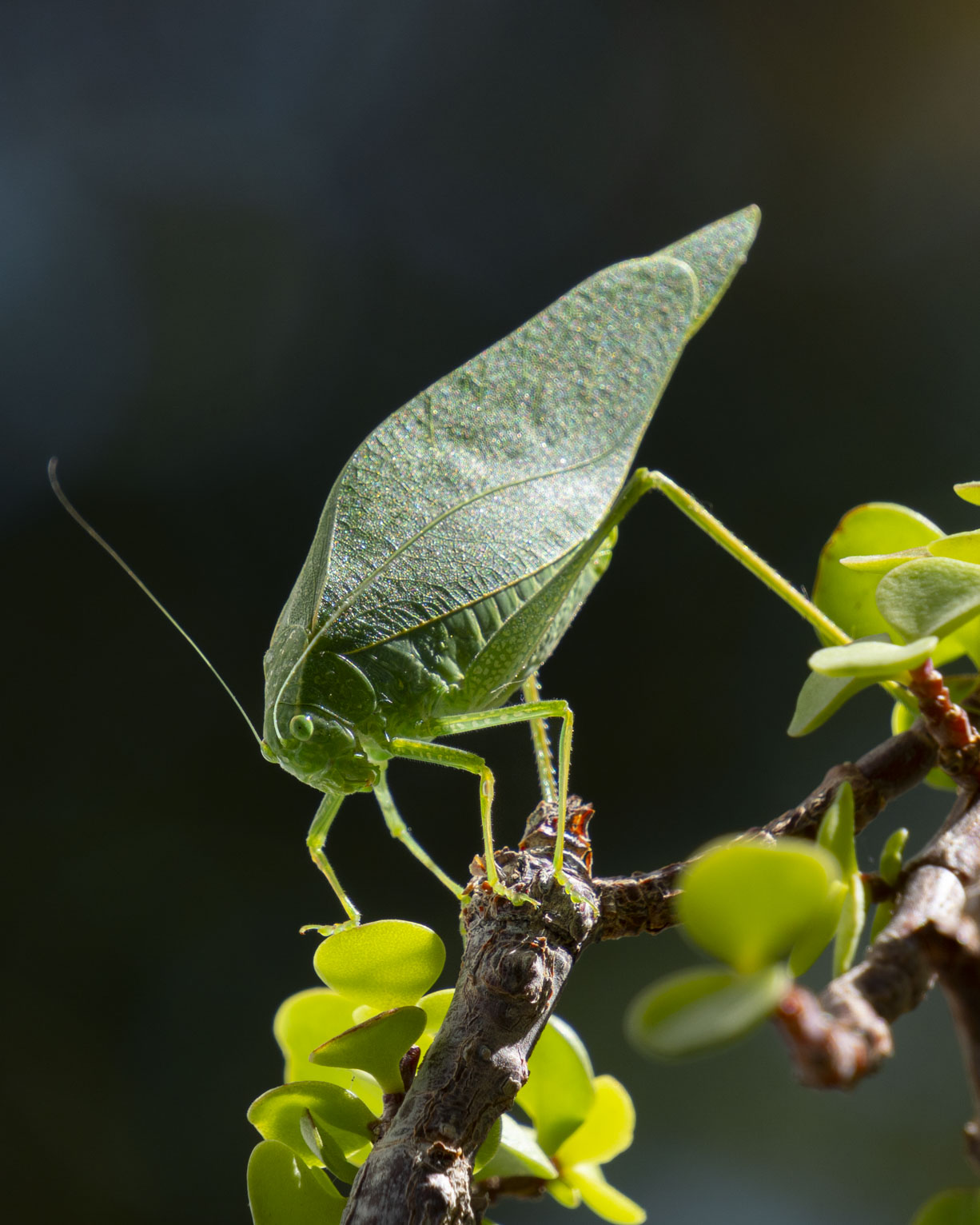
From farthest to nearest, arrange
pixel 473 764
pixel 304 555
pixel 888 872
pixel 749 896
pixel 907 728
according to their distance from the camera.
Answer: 1. pixel 304 555
2. pixel 473 764
3. pixel 907 728
4. pixel 888 872
5. pixel 749 896

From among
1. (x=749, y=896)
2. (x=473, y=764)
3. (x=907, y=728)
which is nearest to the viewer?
(x=749, y=896)

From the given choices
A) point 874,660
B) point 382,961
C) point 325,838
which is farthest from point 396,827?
point 874,660

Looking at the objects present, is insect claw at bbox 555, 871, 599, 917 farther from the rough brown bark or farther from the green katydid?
the green katydid

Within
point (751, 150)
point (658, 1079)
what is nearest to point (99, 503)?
point (658, 1079)

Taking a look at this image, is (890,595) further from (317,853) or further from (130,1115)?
(130,1115)

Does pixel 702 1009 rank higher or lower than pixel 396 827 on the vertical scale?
higher

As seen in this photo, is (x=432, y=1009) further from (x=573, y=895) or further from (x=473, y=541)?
(x=473, y=541)

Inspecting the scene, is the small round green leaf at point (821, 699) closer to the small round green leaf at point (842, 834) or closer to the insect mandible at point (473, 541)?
the small round green leaf at point (842, 834)
